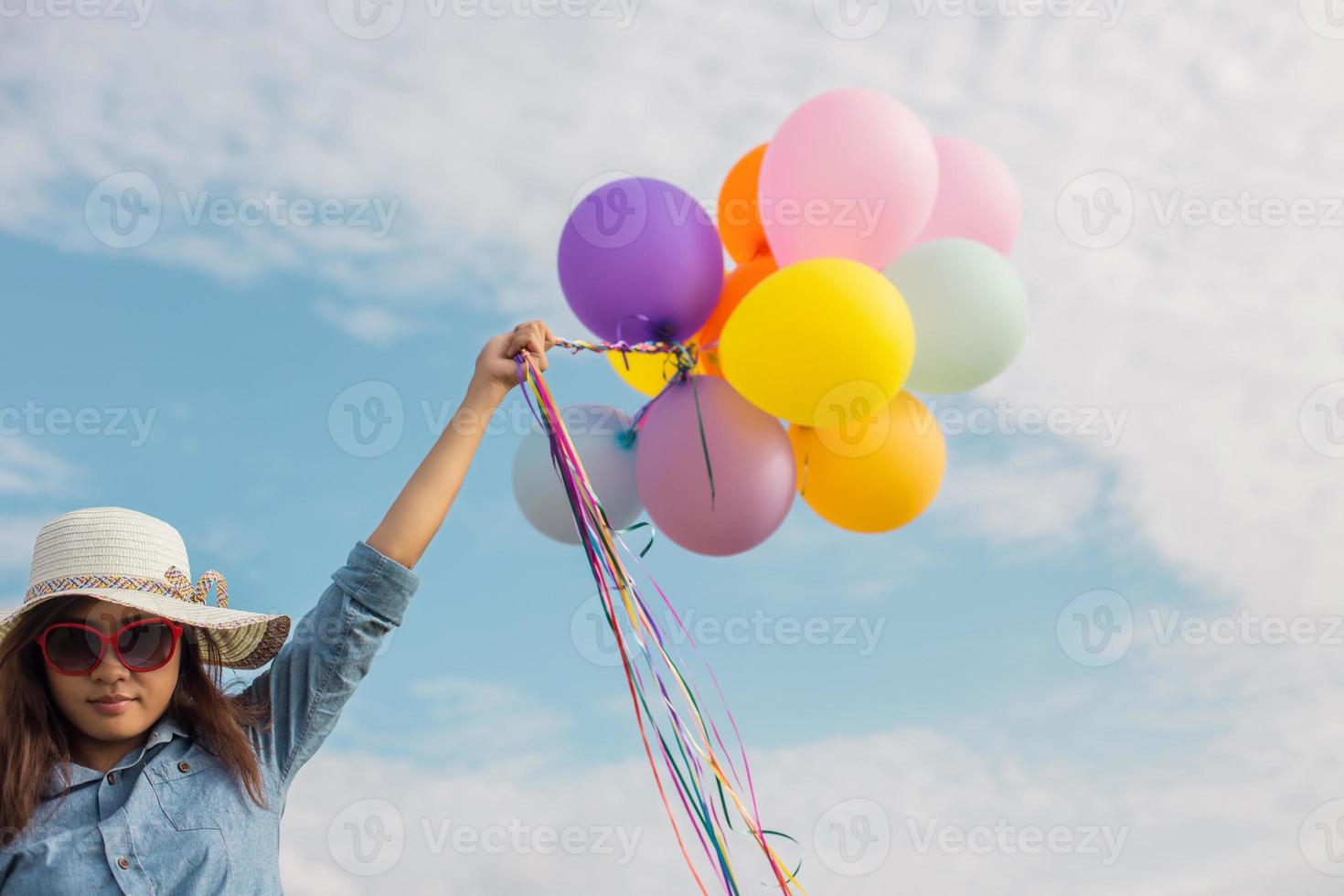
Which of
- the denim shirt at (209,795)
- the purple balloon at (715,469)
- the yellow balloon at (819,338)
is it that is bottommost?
the denim shirt at (209,795)

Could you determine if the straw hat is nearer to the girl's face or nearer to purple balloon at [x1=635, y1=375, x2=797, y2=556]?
the girl's face

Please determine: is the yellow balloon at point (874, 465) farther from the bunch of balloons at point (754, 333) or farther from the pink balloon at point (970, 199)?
the pink balloon at point (970, 199)

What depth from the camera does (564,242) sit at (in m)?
2.48

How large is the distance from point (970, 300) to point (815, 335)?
17.4 inches

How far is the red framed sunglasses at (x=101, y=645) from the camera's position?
1.65 m

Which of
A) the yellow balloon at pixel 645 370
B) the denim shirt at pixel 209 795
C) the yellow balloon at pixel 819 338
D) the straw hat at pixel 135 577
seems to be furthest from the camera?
the yellow balloon at pixel 645 370

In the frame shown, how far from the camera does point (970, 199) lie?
2.63 m

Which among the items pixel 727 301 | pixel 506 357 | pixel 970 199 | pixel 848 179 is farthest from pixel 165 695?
pixel 970 199

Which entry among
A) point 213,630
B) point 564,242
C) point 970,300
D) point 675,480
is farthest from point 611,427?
point 213,630

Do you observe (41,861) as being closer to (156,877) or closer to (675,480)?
(156,877)

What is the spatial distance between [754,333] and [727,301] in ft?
1.29

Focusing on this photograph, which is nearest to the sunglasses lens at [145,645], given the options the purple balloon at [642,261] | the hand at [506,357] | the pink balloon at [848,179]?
the hand at [506,357]

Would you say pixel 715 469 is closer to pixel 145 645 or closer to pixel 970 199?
pixel 970 199

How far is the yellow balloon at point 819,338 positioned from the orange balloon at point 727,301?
274 mm
